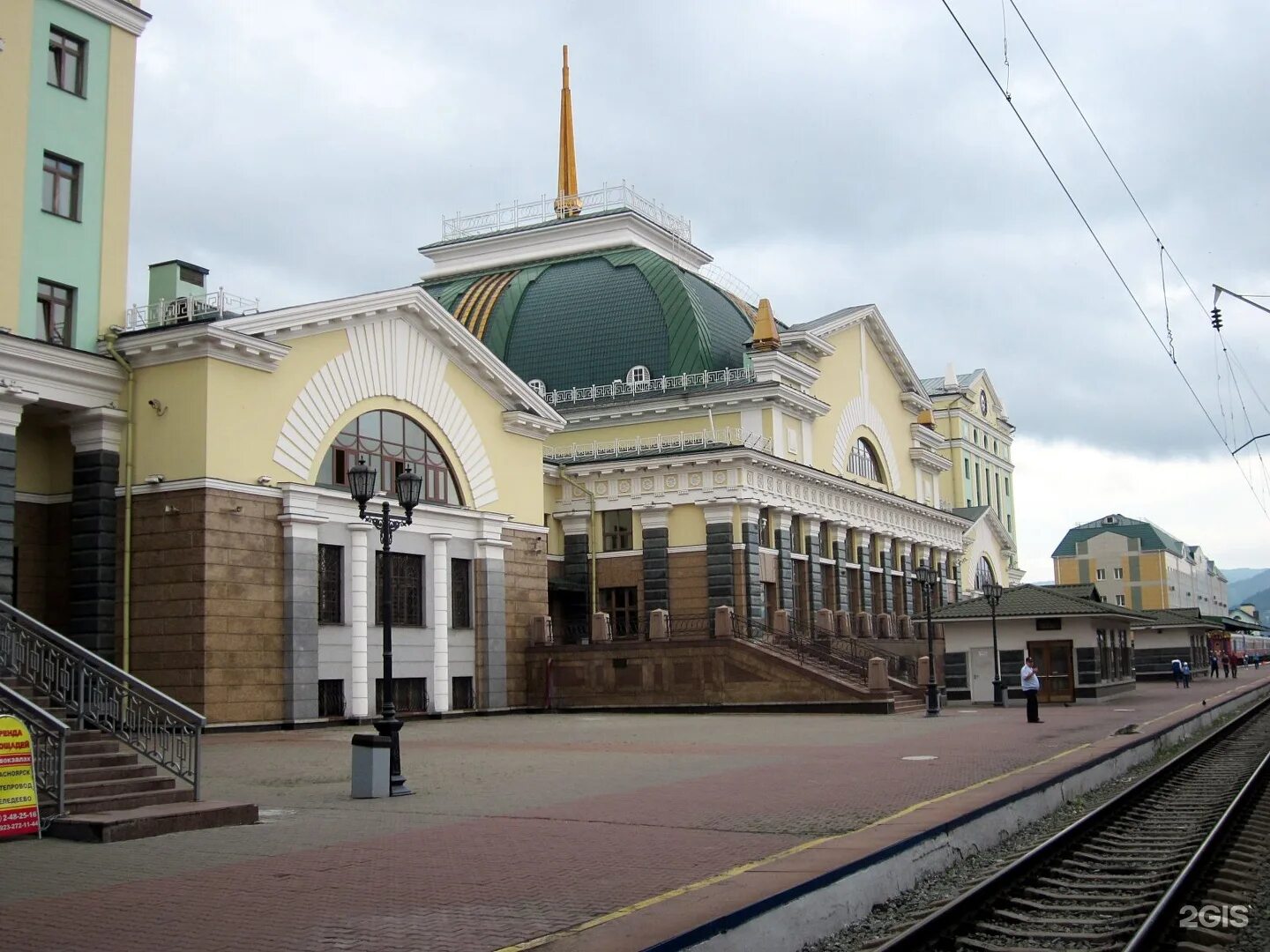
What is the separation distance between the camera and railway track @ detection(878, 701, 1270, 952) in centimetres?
979

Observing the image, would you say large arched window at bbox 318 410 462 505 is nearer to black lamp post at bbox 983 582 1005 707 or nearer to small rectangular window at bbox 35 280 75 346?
small rectangular window at bbox 35 280 75 346

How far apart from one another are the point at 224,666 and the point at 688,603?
2175 centimetres

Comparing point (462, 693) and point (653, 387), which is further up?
point (653, 387)

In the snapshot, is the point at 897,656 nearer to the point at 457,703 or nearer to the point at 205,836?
the point at 457,703

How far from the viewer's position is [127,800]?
15609 mm

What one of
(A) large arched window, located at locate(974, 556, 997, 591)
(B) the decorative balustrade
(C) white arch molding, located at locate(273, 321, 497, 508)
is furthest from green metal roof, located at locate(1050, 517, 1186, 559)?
(C) white arch molding, located at locate(273, 321, 497, 508)

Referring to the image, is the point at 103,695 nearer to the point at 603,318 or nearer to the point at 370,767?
the point at 370,767

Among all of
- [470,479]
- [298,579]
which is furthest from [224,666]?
[470,479]

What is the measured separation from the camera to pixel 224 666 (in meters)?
31.7

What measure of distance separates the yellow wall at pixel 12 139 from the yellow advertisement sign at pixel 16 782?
1955cm

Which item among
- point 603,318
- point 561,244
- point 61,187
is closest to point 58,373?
point 61,187

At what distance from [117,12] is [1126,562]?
120806mm

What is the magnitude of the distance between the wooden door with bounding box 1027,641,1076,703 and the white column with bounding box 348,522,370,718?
67.9 feet

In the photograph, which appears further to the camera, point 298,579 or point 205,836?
point 298,579
